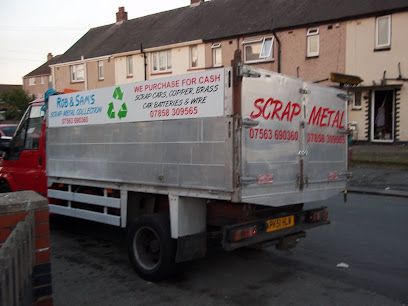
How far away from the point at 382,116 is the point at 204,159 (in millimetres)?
18211

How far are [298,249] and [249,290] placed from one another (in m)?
1.81

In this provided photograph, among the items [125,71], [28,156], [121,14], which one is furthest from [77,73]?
[28,156]

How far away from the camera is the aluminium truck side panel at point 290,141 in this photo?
189 inches

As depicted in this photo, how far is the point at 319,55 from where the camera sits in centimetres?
2284


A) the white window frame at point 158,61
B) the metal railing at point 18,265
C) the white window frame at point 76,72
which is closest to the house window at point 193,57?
the white window frame at point 158,61

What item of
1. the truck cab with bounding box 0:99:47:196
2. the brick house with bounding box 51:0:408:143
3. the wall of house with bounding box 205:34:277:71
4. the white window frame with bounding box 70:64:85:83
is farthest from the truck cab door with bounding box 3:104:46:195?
the white window frame with bounding box 70:64:85:83

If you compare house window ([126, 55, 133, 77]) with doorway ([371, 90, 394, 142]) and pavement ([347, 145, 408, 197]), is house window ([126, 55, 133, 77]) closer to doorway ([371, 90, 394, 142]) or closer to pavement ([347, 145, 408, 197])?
doorway ([371, 90, 394, 142])

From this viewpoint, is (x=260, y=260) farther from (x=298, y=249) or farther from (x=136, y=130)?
(x=136, y=130)

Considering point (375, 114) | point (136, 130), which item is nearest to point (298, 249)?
point (136, 130)

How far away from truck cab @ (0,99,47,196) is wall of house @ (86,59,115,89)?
84.8ft

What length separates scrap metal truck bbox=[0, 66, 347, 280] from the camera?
479cm

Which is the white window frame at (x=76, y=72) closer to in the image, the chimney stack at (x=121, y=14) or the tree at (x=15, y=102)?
the chimney stack at (x=121, y=14)

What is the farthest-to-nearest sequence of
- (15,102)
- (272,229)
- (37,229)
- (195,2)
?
1. (15,102)
2. (195,2)
3. (272,229)
4. (37,229)

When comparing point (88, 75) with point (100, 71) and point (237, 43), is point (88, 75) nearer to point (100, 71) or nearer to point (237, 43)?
point (100, 71)
